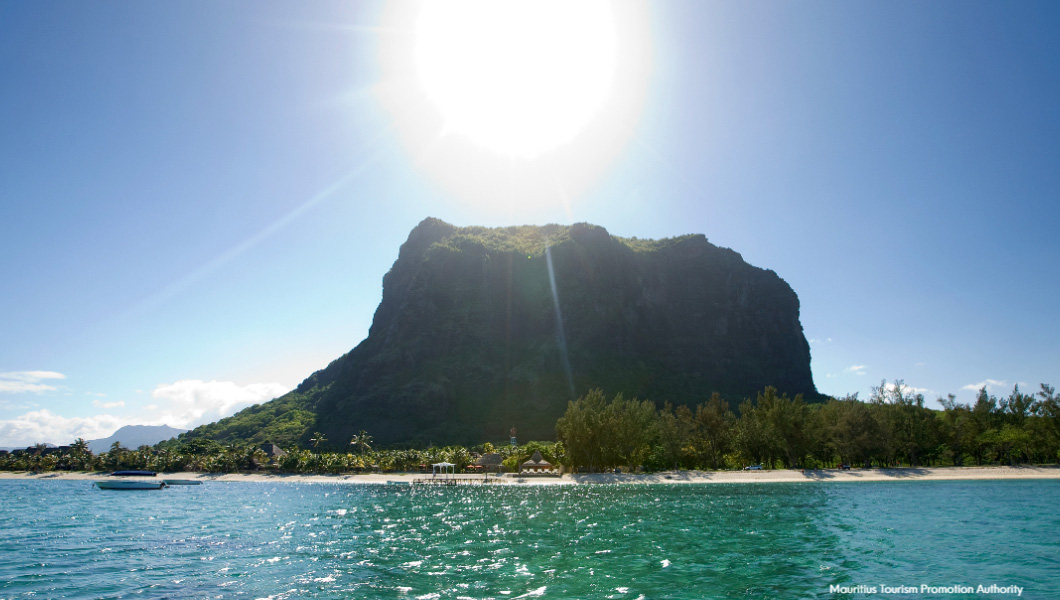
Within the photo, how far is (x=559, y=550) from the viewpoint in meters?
25.3

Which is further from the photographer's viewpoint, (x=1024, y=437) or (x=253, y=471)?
(x=253, y=471)

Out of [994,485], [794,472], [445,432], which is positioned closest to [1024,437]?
[994,485]

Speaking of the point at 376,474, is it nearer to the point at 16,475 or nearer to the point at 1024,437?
the point at 16,475

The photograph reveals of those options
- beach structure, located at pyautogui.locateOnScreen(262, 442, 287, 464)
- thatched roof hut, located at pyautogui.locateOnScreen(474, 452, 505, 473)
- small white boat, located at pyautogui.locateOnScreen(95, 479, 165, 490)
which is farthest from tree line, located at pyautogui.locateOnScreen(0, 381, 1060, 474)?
beach structure, located at pyautogui.locateOnScreen(262, 442, 287, 464)

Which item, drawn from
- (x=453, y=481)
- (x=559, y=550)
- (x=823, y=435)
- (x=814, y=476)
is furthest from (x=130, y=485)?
(x=823, y=435)

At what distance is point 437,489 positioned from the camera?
262 ft

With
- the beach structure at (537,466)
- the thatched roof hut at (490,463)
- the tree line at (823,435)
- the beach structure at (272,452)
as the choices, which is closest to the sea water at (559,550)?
the tree line at (823,435)

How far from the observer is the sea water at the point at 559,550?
18234 millimetres

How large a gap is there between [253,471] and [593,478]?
87787 millimetres

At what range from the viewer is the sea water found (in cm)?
1823

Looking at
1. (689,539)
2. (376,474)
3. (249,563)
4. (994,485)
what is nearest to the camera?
(249,563)

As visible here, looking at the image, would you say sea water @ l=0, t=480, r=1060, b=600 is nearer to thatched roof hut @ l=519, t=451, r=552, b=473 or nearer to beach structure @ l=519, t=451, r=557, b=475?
beach structure @ l=519, t=451, r=557, b=475

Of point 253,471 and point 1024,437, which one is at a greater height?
point 1024,437

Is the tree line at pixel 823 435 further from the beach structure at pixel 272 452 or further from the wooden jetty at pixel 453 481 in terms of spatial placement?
the beach structure at pixel 272 452
